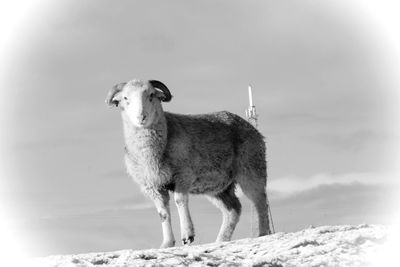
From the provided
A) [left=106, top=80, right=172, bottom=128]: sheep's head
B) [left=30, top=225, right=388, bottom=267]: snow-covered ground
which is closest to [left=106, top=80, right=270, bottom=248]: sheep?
[left=106, top=80, right=172, bottom=128]: sheep's head

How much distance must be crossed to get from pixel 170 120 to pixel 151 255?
18.4ft

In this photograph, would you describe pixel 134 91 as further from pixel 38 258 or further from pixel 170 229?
pixel 38 258

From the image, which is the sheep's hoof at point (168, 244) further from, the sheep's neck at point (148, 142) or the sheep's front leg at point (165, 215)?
the sheep's neck at point (148, 142)

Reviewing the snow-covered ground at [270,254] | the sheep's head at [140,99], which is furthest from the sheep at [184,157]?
the snow-covered ground at [270,254]

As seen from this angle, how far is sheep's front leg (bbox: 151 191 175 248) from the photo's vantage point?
629 inches

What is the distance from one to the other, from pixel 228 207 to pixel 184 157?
273 centimetres

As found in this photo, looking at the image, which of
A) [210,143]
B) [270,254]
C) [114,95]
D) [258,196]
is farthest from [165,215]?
[270,254]

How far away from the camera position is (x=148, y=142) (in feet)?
54.4

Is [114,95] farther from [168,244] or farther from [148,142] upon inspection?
[168,244]

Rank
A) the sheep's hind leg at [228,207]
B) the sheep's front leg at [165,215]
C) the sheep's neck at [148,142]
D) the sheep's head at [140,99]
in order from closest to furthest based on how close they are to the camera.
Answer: the sheep's front leg at [165,215], the sheep's head at [140,99], the sheep's neck at [148,142], the sheep's hind leg at [228,207]

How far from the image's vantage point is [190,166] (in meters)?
16.9

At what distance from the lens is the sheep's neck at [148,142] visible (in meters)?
16.5

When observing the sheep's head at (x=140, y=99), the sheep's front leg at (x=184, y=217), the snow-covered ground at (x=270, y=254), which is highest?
the sheep's head at (x=140, y=99)

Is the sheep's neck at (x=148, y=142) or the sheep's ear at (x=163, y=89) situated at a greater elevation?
the sheep's ear at (x=163, y=89)
